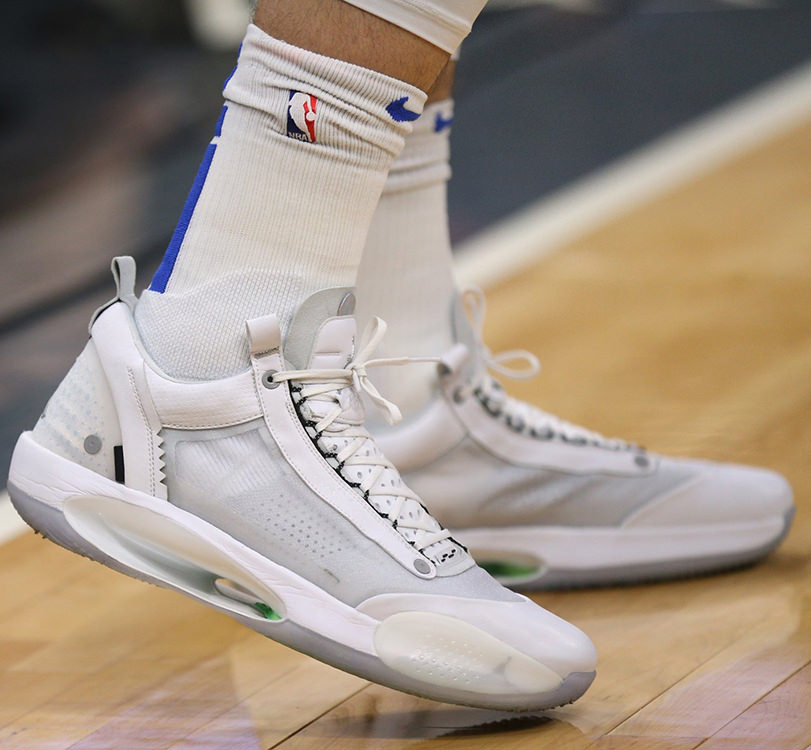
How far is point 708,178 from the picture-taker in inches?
108

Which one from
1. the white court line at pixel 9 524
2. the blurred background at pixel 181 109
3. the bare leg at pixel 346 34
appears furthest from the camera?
the blurred background at pixel 181 109

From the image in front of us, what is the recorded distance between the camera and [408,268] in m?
1.04

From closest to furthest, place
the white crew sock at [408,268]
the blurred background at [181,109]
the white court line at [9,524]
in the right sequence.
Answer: the white crew sock at [408,268] → the white court line at [9,524] → the blurred background at [181,109]

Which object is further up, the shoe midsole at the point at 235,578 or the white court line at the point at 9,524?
the shoe midsole at the point at 235,578

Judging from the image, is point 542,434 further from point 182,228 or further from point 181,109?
point 181,109

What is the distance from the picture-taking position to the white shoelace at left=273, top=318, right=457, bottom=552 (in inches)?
32.0

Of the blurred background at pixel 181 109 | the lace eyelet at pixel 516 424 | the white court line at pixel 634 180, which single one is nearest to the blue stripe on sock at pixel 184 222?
the lace eyelet at pixel 516 424

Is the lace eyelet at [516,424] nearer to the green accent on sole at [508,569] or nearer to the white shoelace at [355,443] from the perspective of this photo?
the green accent on sole at [508,569]

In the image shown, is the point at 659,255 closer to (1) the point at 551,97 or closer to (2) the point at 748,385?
(2) the point at 748,385

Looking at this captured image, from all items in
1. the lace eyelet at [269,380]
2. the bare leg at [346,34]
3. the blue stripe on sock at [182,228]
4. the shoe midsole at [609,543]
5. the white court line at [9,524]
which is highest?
the bare leg at [346,34]

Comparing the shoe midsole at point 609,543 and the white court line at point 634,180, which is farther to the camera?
the white court line at point 634,180

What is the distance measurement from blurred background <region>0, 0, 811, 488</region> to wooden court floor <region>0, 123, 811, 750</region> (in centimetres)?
39

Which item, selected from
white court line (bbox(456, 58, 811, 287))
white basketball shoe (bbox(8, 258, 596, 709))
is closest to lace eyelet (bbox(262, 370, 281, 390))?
white basketball shoe (bbox(8, 258, 596, 709))

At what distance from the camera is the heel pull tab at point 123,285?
854 mm
